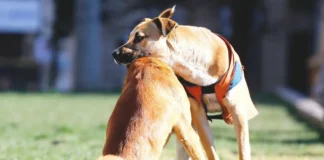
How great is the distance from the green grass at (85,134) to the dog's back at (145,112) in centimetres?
231

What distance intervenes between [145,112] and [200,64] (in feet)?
3.96

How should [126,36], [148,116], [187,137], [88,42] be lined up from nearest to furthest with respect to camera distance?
[148,116] → [187,137] → [88,42] → [126,36]

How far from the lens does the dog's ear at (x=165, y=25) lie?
682cm

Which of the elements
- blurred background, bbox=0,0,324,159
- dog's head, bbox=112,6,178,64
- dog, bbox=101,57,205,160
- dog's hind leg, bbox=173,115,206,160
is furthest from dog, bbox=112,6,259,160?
blurred background, bbox=0,0,324,159

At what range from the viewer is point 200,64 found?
6.98m

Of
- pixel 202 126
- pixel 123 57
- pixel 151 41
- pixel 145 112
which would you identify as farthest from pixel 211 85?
pixel 145 112

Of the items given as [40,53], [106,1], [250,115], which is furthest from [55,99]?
[40,53]

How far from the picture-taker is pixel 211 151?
284 inches

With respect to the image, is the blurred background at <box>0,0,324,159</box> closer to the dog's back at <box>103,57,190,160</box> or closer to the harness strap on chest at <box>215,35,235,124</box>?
the harness strap on chest at <box>215,35,235,124</box>

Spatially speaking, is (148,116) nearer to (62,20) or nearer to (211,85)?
(211,85)

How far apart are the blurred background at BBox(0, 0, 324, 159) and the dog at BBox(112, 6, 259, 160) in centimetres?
1491

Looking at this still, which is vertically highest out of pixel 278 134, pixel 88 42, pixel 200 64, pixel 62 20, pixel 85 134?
pixel 200 64

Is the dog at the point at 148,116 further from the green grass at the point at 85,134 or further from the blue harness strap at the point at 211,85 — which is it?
the green grass at the point at 85,134

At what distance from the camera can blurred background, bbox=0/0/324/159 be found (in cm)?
2981
